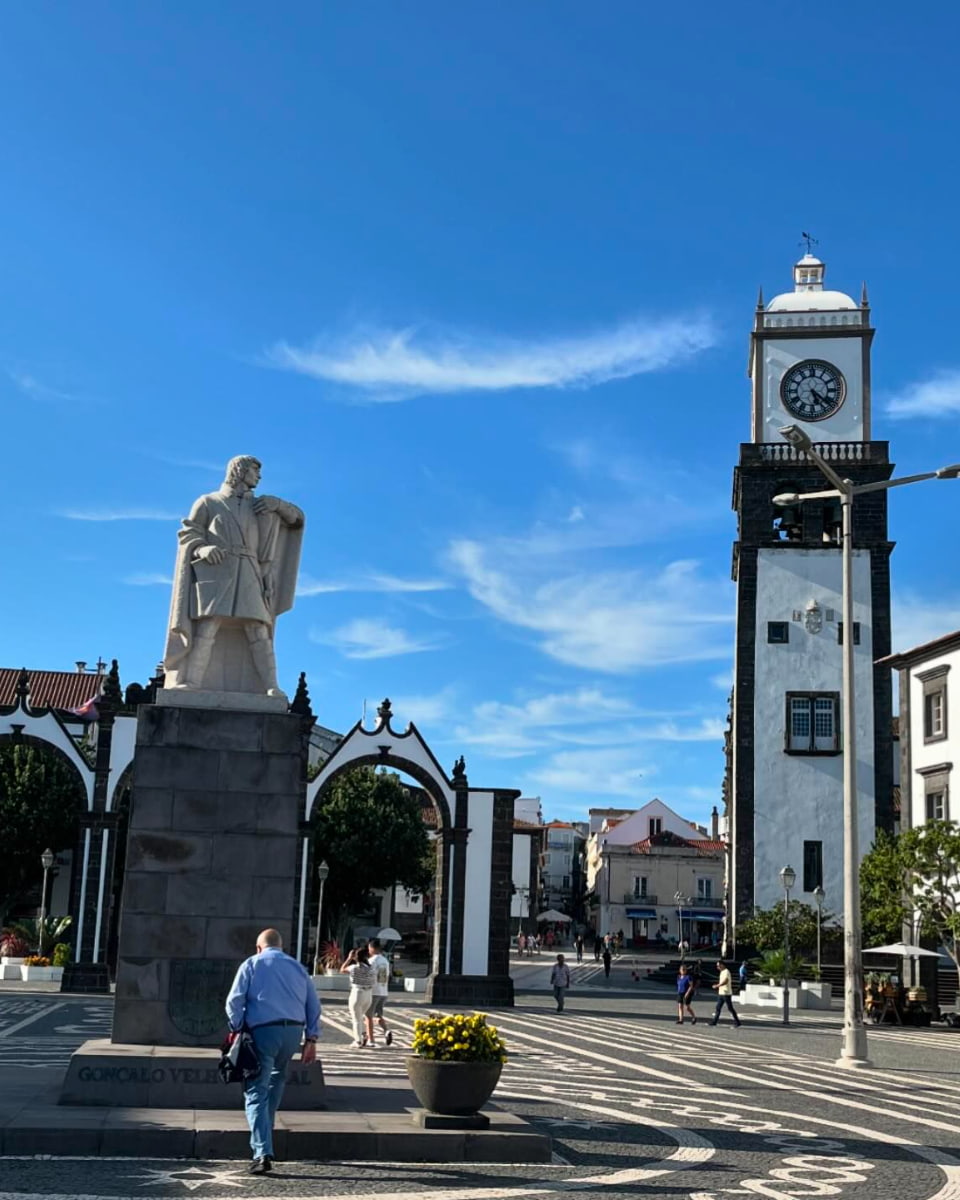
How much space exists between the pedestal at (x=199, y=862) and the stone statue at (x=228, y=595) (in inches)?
21.4

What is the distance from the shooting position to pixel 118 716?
123 ft

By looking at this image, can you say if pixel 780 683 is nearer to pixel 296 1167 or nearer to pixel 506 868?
pixel 506 868

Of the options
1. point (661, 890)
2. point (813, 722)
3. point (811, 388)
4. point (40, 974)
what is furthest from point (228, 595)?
point (661, 890)

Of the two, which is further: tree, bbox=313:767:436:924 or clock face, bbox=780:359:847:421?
tree, bbox=313:767:436:924

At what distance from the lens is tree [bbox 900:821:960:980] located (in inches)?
1400

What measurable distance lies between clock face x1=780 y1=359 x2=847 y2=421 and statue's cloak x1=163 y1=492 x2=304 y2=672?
38762 millimetres

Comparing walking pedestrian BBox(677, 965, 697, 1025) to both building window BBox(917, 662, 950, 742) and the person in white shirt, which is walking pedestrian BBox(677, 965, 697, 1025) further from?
building window BBox(917, 662, 950, 742)

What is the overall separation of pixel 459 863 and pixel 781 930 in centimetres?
1392

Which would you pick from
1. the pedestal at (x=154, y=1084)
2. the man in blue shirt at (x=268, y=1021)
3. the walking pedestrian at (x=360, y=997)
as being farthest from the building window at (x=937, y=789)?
the man in blue shirt at (x=268, y=1021)

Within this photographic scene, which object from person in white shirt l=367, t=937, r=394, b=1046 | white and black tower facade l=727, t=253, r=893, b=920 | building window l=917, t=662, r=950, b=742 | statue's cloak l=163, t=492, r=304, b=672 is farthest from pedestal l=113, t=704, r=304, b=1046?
white and black tower facade l=727, t=253, r=893, b=920

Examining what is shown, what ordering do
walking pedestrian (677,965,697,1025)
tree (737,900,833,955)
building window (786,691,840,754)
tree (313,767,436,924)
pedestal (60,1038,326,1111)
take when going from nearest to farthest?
1. pedestal (60,1038,326,1111)
2. walking pedestrian (677,965,697,1025)
3. tree (737,900,833,955)
4. building window (786,691,840,754)
5. tree (313,767,436,924)

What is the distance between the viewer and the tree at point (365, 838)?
203 feet

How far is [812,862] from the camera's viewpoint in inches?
1822

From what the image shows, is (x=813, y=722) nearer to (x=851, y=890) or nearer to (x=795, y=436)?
(x=851, y=890)
